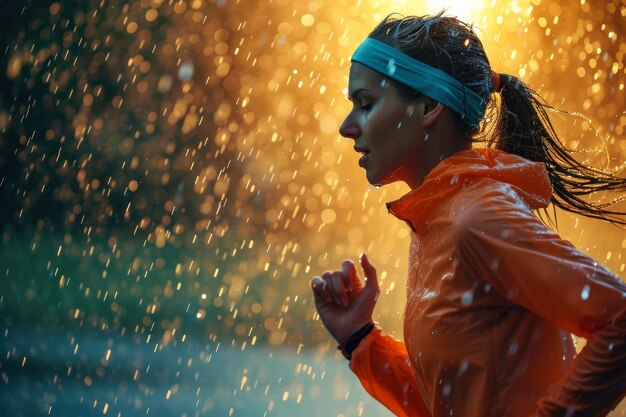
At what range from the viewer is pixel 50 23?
11.2m

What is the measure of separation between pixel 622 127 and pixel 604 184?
835cm

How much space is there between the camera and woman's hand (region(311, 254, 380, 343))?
2.20 meters

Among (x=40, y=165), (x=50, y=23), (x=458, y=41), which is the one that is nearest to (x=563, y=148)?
(x=458, y=41)

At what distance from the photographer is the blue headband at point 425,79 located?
6.48ft

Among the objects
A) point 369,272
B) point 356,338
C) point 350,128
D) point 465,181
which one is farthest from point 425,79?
point 356,338

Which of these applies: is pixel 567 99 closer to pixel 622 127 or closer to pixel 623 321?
pixel 622 127

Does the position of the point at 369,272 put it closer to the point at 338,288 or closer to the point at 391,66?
the point at 338,288

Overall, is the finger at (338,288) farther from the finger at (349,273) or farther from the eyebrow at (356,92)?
the eyebrow at (356,92)

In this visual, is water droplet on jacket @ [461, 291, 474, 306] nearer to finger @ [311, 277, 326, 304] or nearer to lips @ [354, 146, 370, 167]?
lips @ [354, 146, 370, 167]

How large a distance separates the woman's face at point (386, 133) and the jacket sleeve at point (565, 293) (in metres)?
0.37

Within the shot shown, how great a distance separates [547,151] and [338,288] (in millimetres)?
582

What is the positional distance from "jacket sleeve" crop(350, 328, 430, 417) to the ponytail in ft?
1.70

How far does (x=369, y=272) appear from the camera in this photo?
2.21 m

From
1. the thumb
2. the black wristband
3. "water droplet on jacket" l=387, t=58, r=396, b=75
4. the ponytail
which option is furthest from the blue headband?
the black wristband
